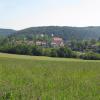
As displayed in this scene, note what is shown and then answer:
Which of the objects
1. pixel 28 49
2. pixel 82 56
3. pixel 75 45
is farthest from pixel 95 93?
pixel 75 45

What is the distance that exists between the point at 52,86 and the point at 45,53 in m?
72.1

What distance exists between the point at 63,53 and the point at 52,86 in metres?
72.3

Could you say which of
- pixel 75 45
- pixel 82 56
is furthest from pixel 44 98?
pixel 75 45

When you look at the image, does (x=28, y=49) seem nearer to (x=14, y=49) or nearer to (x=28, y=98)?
(x=14, y=49)

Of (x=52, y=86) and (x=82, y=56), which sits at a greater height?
(x=52, y=86)

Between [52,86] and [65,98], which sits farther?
[52,86]

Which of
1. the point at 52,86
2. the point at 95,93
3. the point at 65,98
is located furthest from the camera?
the point at 52,86

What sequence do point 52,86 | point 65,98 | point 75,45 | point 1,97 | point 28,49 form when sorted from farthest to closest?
point 75,45
point 28,49
point 52,86
point 65,98
point 1,97

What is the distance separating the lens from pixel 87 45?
150m

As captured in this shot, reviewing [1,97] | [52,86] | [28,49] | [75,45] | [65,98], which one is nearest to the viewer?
[1,97]

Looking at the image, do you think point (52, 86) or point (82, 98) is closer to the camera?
point (82, 98)

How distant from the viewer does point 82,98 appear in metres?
12.8

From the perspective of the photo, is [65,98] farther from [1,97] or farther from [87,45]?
[87,45]

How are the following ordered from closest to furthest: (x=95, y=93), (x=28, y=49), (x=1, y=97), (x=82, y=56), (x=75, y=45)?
1. (x=1, y=97)
2. (x=95, y=93)
3. (x=82, y=56)
4. (x=28, y=49)
5. (x=75, y=45)
